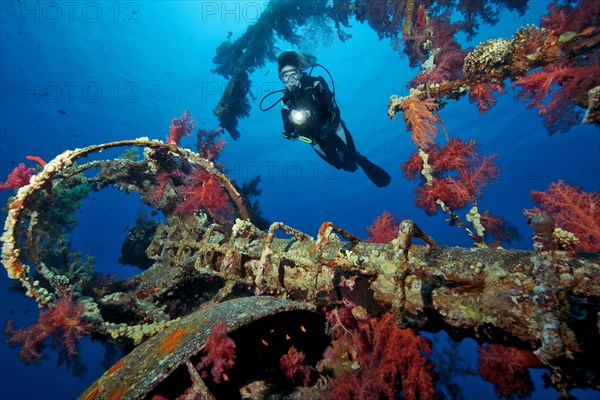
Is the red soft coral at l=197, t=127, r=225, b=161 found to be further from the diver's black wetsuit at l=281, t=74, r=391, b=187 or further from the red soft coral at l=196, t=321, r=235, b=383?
the red soft coral at l=196, t=321, r=235, b=383

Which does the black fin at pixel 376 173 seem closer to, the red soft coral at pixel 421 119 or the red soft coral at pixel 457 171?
the red soft coral at pixel 457 171

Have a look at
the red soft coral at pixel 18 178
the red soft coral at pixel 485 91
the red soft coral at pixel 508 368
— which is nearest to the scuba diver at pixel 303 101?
the red soft coral at pixel 485 91

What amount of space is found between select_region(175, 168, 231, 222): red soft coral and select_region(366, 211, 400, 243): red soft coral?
130 inches

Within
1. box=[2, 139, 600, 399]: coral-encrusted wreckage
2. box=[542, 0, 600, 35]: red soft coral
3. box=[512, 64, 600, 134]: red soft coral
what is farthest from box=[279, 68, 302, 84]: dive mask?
box=[542, 0, 600, 35]: red soft coral

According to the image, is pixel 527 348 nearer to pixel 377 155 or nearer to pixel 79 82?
pixel 79 82

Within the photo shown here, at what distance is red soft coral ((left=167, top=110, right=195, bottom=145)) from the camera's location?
6035mm

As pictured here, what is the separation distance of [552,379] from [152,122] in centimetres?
4987

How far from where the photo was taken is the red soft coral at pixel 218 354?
2316 millimetres

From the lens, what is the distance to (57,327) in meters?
4.18

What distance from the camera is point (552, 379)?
1.98m

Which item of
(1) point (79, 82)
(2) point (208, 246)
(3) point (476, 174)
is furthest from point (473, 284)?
(1) point (79, 82)

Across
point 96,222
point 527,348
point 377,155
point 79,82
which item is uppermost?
point 377,155

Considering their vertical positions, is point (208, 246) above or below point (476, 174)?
below

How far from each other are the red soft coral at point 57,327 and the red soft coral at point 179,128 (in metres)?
3.38
